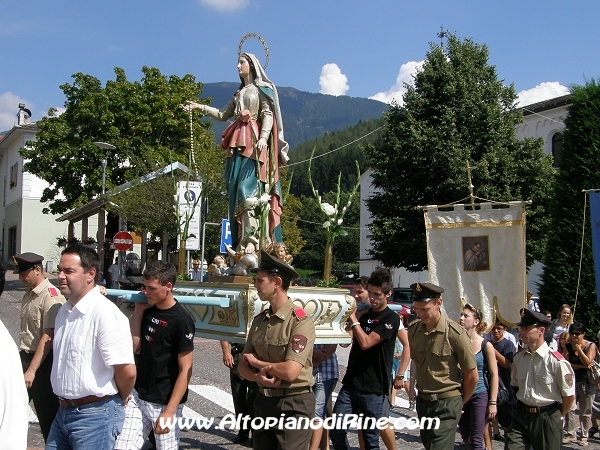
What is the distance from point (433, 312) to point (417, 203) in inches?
870

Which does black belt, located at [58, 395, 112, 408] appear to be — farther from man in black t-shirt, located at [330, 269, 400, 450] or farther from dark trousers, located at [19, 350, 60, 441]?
man in black t-shirt, located at [330, 269, 400, 450]

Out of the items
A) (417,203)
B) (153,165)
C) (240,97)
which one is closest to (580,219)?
(240,97)

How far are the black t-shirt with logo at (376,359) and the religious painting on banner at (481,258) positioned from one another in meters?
5.95

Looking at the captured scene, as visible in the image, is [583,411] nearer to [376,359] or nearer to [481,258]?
[481,258]

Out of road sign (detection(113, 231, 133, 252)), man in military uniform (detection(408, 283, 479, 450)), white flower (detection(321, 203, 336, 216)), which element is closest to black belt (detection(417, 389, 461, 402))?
man in military uniform (detection(408, 283, 479, 450))

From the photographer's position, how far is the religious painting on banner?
1185 cm

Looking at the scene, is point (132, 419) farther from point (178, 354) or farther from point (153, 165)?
point (153, 165)

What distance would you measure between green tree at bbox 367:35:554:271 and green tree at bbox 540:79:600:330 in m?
11.3

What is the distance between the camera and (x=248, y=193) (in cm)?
845

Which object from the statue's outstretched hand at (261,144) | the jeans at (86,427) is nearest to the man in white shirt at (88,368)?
the jeans at (86,427)

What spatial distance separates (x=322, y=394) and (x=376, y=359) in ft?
2.91

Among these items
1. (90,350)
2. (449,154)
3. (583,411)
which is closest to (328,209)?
(90,350)

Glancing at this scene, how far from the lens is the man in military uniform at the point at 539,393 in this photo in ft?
19.0

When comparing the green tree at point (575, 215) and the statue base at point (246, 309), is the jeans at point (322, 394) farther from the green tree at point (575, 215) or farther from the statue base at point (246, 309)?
the green tree at point (575, 215)
